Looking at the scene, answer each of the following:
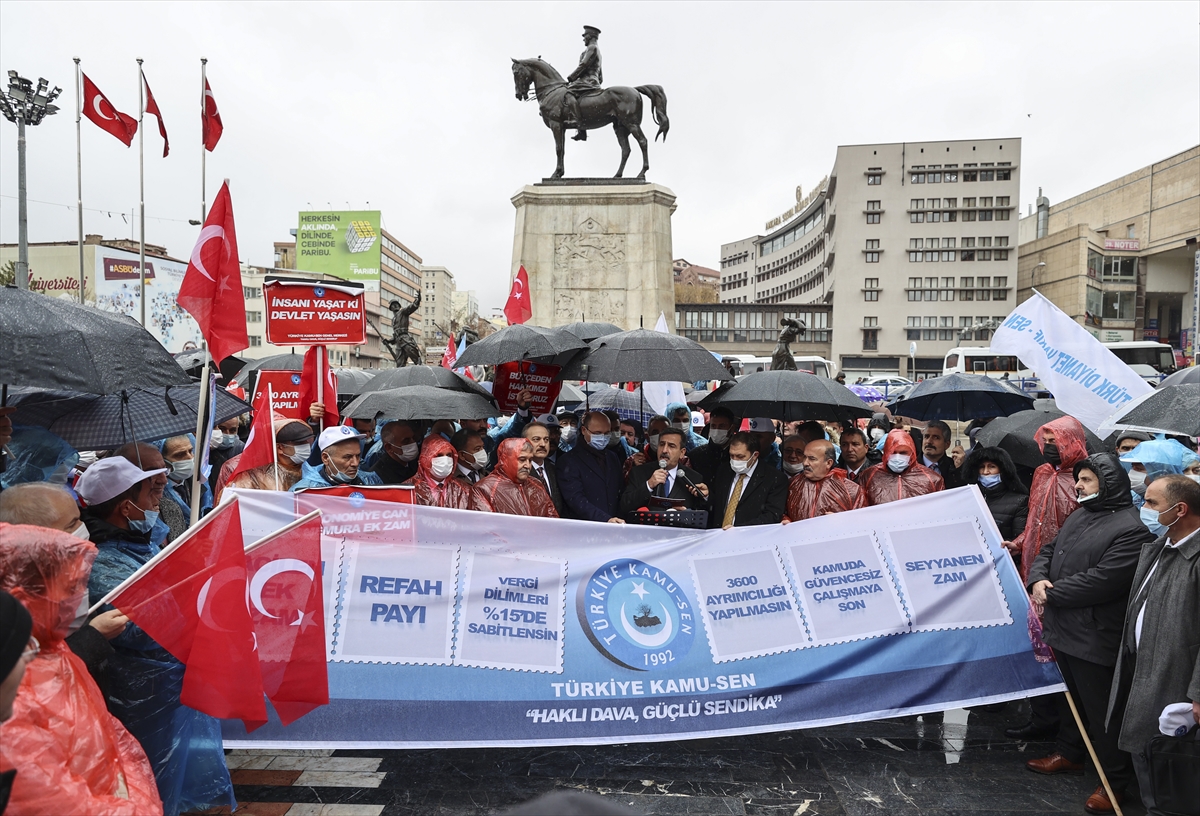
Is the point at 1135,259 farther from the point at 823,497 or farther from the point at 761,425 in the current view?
the point at 823,497

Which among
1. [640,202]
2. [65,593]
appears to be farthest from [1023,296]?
[65,593]

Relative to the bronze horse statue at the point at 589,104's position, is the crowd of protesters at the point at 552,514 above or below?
below

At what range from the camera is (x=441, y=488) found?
5129 mm

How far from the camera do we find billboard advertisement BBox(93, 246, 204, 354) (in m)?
39.3

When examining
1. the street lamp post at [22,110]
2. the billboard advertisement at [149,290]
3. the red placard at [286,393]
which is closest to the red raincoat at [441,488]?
the red placard at [286,393]

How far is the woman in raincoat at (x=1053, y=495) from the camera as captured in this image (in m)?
4.71

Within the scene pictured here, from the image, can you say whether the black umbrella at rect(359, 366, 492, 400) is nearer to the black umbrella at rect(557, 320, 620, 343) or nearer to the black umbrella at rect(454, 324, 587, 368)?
the black umbrella at rect(454, 324, 587, 368)

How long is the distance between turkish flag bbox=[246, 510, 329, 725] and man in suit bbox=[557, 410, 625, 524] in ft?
7.87

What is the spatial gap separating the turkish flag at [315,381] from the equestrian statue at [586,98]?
32.5ft

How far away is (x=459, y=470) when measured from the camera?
547 cm

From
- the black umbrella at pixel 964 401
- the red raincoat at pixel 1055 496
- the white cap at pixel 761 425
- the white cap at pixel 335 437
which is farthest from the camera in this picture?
the black umbrella at pixel 964 401

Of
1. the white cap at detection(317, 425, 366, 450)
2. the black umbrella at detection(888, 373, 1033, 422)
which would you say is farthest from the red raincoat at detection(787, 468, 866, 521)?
the black umbrella at detection(888, 373, 1033, 422)

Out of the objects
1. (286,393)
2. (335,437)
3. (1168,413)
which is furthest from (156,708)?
(1168,413)

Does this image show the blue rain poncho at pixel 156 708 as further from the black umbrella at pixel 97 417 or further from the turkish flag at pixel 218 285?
the black umbrella at pixel 97 417
